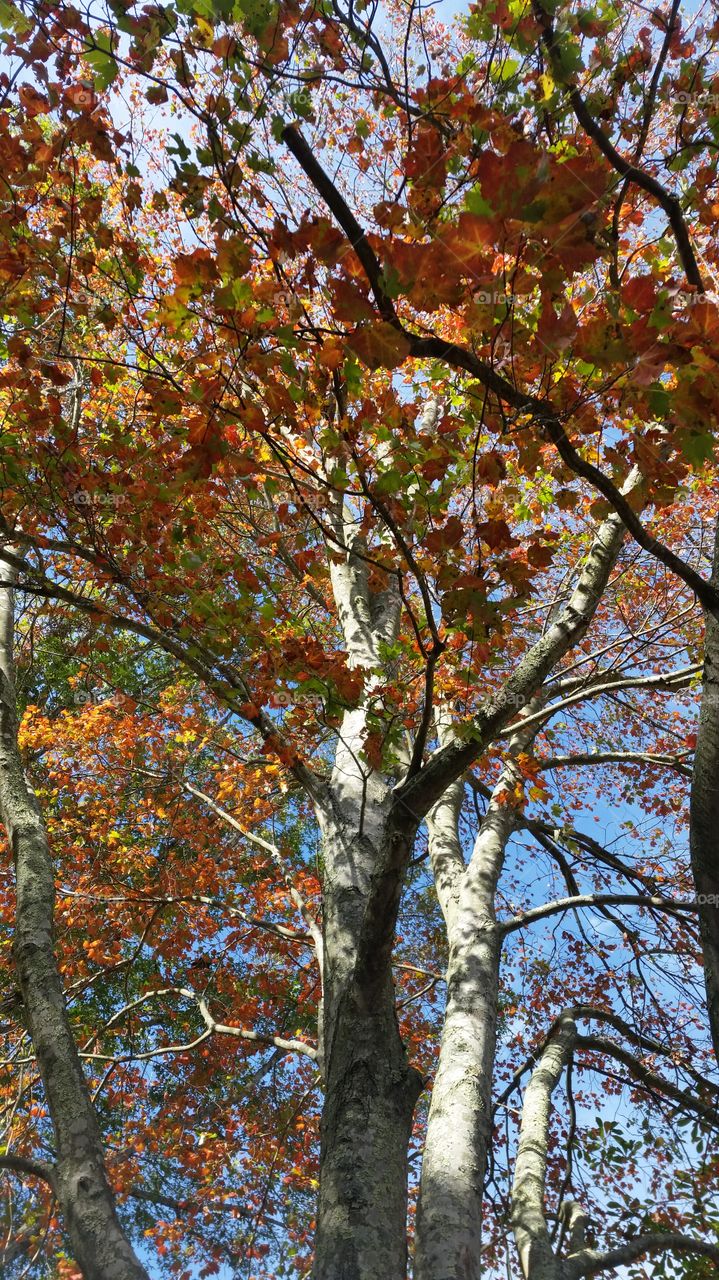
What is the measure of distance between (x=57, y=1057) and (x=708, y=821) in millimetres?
2555

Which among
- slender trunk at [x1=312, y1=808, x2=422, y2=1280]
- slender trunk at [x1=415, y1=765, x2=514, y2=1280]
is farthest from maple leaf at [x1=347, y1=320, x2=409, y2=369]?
slender trunk at [x1=415, y1=765, x2=514, y2=1280]

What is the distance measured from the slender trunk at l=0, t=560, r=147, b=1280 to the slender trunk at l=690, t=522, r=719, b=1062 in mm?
2081

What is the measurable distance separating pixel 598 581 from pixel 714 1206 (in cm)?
625

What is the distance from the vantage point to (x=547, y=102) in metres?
3.09

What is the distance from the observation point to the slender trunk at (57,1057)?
259 cm

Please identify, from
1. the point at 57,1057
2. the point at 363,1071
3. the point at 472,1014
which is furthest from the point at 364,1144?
the point at 472,1014

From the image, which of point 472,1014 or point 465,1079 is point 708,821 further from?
point 472,1014

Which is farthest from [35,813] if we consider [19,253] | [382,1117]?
[19,253]

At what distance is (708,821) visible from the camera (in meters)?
2.37

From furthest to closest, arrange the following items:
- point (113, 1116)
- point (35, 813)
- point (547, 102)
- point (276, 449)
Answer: point (113, 1116), point (35, 813), point (547, 102), point (276, 449)

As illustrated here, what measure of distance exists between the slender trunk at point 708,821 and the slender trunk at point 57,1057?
2081 mm

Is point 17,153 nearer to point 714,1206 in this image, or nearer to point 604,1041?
point 604,1041

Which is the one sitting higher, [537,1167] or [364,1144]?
[537,1167]

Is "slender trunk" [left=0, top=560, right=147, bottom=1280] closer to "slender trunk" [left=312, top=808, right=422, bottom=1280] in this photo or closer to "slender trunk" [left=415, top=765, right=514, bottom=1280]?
"slender trunk" [left=312, top=808, right=422, bottom=1280]
